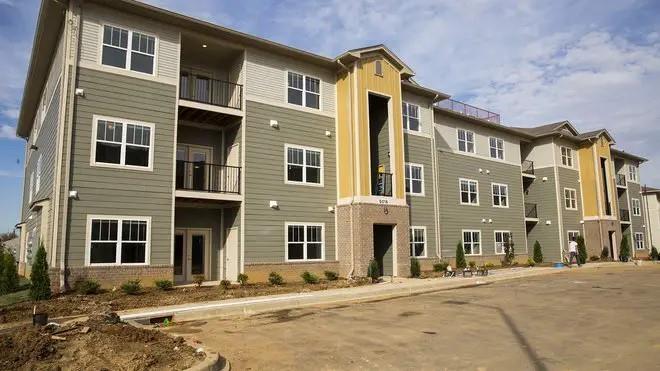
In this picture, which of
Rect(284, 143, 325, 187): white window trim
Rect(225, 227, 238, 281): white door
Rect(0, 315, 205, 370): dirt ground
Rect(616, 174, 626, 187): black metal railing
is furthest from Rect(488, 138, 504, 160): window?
Rect(0, 315, 205, 370): dirt ground

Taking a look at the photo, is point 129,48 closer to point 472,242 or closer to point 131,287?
point 131,287

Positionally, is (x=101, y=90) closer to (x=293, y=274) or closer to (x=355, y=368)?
(x=293, y=274)

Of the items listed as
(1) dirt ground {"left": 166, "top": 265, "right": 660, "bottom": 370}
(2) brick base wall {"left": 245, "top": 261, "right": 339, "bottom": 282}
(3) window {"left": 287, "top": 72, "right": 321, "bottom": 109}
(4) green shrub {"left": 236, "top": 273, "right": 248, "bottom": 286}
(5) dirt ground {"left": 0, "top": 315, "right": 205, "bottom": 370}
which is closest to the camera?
(5) dirt ground {"left": 0, "top": 315, "right": 205, "bottom": 370}

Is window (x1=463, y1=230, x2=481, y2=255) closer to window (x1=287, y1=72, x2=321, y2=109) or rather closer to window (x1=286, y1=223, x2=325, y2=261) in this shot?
window (x1=286, y1=223, x2=325, y2=261)

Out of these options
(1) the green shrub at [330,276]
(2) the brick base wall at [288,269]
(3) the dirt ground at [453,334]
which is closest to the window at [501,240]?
(2) the brick base wall at [288,269]

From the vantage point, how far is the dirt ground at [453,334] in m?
7.70

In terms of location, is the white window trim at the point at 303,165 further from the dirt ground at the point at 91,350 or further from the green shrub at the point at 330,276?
the dirt ground at the point at 91,350

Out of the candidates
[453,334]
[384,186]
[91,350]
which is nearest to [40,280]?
Answer: [91,350]

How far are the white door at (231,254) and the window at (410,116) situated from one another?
1122cm

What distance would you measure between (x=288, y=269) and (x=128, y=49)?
34.1 feet

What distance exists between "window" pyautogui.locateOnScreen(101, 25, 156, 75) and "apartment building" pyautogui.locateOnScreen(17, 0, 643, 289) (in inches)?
1.8

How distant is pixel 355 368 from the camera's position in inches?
289

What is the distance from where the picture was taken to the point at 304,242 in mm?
20688

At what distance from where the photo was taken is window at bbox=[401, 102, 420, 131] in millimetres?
25688
